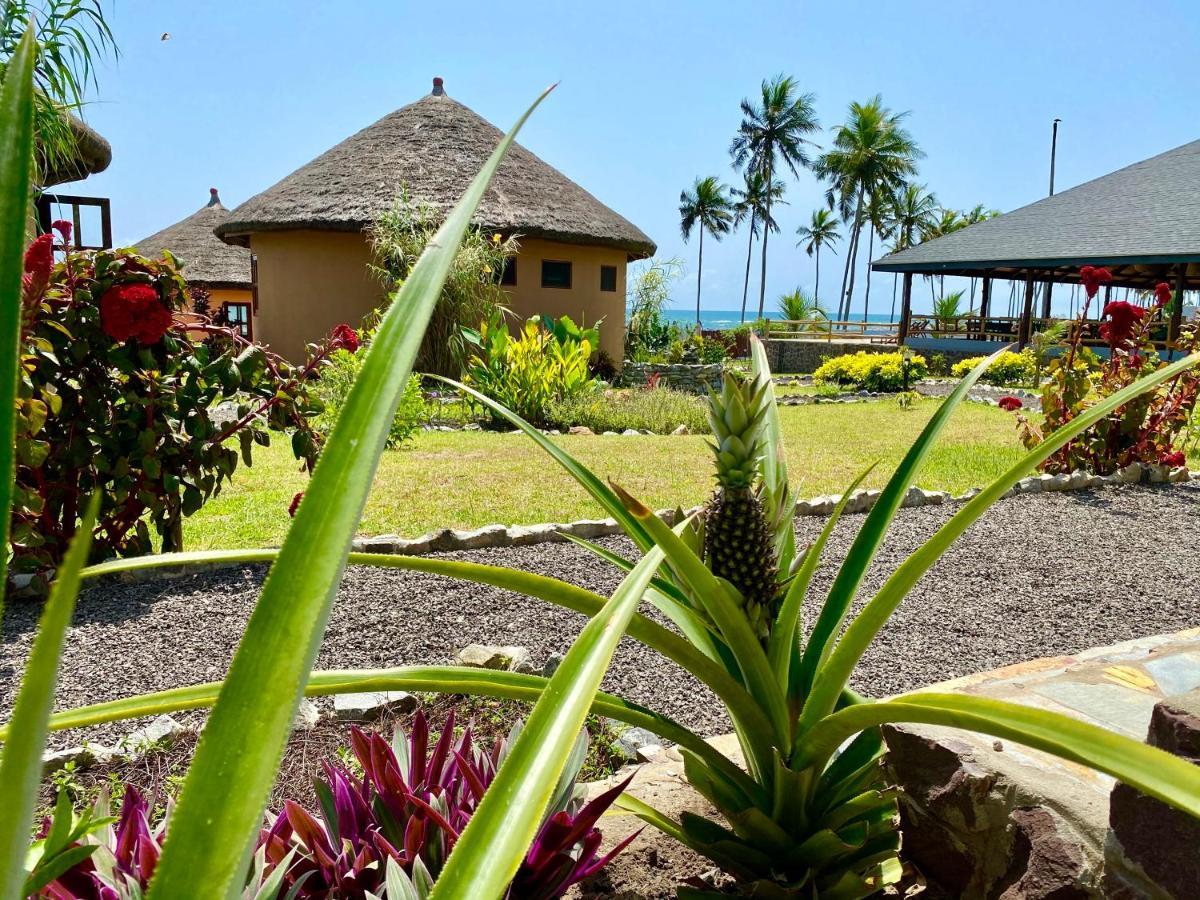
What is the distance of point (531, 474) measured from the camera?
6.83 metres

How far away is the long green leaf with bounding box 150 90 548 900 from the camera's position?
47 centimetres

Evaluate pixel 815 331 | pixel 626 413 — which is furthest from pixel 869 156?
pixel 626 413

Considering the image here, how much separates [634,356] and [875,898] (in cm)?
1908

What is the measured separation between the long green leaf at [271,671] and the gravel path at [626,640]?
2.38 m

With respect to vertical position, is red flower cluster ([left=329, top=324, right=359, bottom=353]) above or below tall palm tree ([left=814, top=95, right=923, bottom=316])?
below

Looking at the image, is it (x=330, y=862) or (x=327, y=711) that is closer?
(x=330, y=862)

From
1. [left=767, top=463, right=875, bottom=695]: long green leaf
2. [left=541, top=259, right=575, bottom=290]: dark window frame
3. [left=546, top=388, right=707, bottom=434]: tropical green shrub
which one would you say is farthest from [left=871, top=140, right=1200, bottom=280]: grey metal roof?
[left=767, top=463, right=875, bottom=695]: long green leaf

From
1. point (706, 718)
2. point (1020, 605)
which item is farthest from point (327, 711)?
point (1020, 605)

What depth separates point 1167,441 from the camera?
6.89 metres

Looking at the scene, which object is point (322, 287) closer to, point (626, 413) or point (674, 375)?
point (674, 375)

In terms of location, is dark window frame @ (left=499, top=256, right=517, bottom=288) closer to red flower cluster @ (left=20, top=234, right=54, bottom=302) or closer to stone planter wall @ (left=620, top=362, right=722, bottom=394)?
stone planter wall @ (left=620, top=362, right=722, bottom=394)

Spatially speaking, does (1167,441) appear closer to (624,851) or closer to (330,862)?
(624,851)

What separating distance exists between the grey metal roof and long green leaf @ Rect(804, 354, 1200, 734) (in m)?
19.7

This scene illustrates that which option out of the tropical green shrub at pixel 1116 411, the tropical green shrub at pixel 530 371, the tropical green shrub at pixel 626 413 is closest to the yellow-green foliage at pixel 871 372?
the tropical green shrub at pixel 626 413
